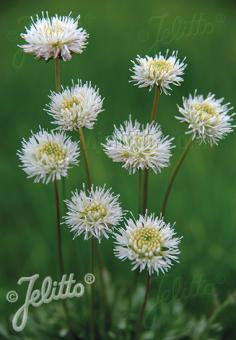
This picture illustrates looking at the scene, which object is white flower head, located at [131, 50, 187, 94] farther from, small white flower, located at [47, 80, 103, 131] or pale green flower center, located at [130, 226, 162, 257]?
pale green flower center, located at [130, 226, 162, 257]

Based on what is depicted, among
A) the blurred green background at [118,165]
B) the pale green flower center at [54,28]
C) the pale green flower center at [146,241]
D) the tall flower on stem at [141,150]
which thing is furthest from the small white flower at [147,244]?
the pale green flower center at [54,28]

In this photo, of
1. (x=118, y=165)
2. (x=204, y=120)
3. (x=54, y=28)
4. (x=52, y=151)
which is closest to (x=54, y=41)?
(x=54, y=28)

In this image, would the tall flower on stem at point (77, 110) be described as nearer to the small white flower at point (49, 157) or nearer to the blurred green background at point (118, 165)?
the small white flower at point (49, 157)

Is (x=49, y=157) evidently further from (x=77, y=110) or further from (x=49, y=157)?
(x=77, y=110)

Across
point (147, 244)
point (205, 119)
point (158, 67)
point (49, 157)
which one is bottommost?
point (147, 244)

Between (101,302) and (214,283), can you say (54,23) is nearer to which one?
(101,302)

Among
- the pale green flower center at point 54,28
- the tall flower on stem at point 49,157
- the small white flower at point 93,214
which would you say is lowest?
the small white flower at point 93,214

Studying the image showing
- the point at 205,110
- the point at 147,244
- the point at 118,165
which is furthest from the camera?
the point at 118,165

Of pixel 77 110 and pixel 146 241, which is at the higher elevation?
pixel 77 110
